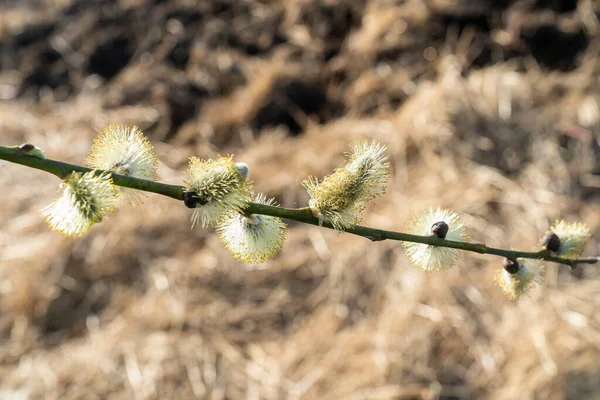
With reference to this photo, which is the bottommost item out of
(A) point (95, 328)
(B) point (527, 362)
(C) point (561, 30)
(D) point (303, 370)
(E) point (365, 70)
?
(A) point (95, 328)

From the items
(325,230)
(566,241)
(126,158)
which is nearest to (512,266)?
(566,241)

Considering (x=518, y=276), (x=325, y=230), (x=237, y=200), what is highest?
(x=237, y=200)

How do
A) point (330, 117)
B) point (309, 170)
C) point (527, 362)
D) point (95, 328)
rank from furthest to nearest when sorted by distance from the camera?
1. point (330, 117)
2. point (309, 170)
3. point (95, 328)
4. point (527, 362)

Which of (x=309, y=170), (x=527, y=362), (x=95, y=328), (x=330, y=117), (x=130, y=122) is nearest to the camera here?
(x=527, y=362)

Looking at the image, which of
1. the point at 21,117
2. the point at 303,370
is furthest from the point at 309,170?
the point at 21,117

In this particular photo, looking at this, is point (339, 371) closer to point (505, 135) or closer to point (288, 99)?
point (505, 135)

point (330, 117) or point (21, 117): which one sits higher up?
point (330, 117)

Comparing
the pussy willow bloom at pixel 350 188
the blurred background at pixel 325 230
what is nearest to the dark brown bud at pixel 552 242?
the pussy willow bloom at pixel 350 188

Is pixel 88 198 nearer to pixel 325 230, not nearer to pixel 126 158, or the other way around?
pixel 126 158
